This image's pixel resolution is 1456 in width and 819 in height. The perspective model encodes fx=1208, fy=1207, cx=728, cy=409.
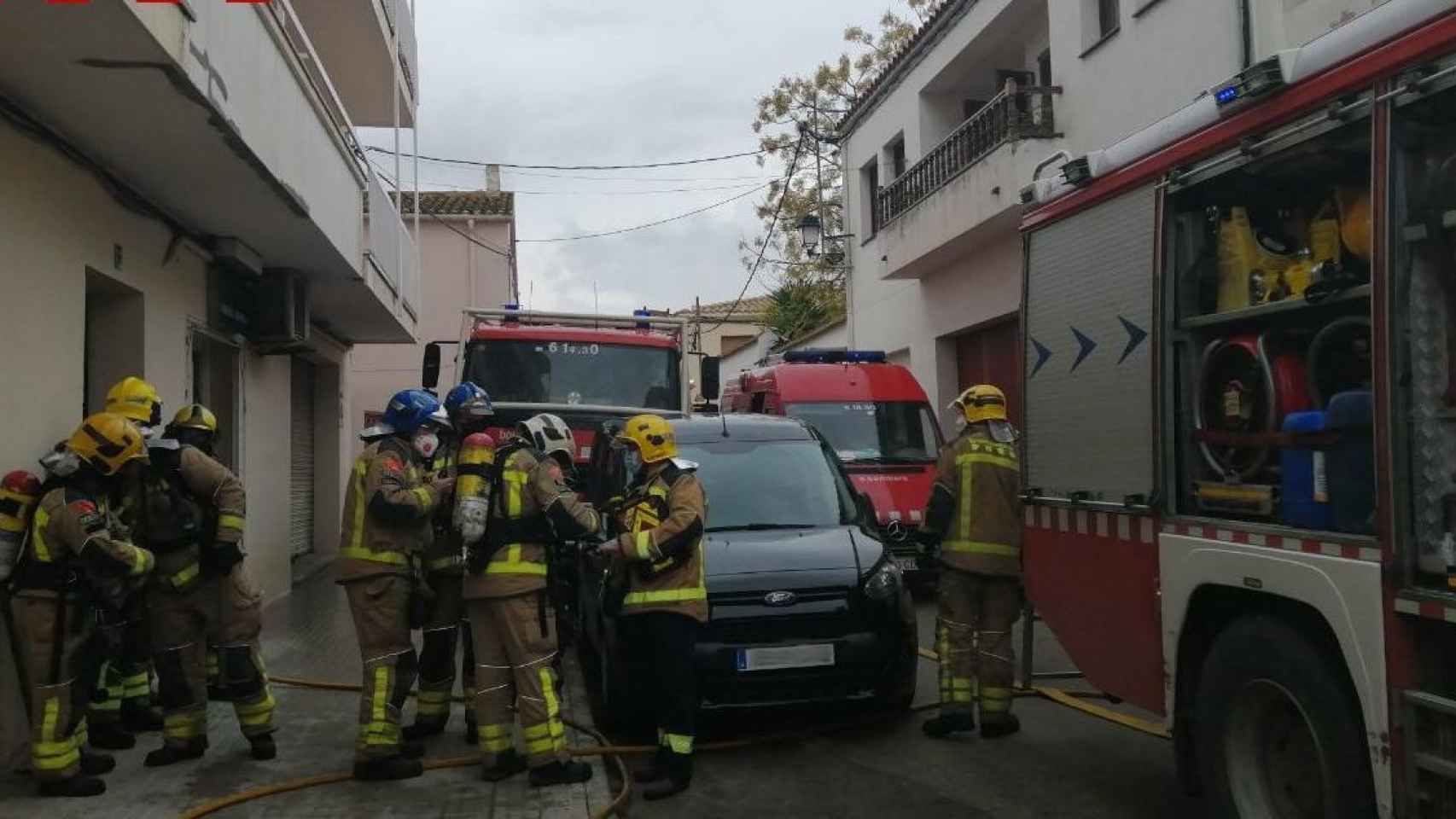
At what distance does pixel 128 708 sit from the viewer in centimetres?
681

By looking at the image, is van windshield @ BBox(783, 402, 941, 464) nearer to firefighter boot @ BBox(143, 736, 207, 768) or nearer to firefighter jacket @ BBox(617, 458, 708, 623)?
firefighter jacket @ BBox(617, 458, 708, 623)

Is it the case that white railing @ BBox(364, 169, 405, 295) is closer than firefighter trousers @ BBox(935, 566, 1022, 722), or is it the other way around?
firefighter trousers @ BBox(935, 566, 1022, 722)

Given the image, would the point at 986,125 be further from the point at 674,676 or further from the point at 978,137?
the point at 674,676

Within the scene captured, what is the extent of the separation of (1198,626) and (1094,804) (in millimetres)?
1270

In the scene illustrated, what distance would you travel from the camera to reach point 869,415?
1286 cm

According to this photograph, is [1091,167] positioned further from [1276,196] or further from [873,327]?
[873,327]

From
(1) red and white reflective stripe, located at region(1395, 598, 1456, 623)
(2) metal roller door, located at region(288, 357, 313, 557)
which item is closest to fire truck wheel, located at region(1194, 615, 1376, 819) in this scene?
(1) red and white reflective stripe, located at region(1395, 598, 1456, 623)

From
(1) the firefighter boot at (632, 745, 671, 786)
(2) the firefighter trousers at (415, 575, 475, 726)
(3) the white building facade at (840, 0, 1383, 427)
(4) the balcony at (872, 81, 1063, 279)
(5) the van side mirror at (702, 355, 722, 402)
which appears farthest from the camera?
(4) the balcony at (872, 81, 1063, 279)

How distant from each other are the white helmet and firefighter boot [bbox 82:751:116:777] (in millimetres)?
2552

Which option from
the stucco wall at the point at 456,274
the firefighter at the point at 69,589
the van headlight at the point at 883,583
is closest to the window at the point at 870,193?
the stucco wall at the point at 456,274

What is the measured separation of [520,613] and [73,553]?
2.03 meters

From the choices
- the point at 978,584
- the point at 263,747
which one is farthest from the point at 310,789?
the point at 978,584

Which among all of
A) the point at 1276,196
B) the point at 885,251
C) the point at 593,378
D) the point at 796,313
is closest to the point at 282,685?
Result: the point at 593,378

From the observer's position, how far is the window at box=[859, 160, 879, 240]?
21.3 m
